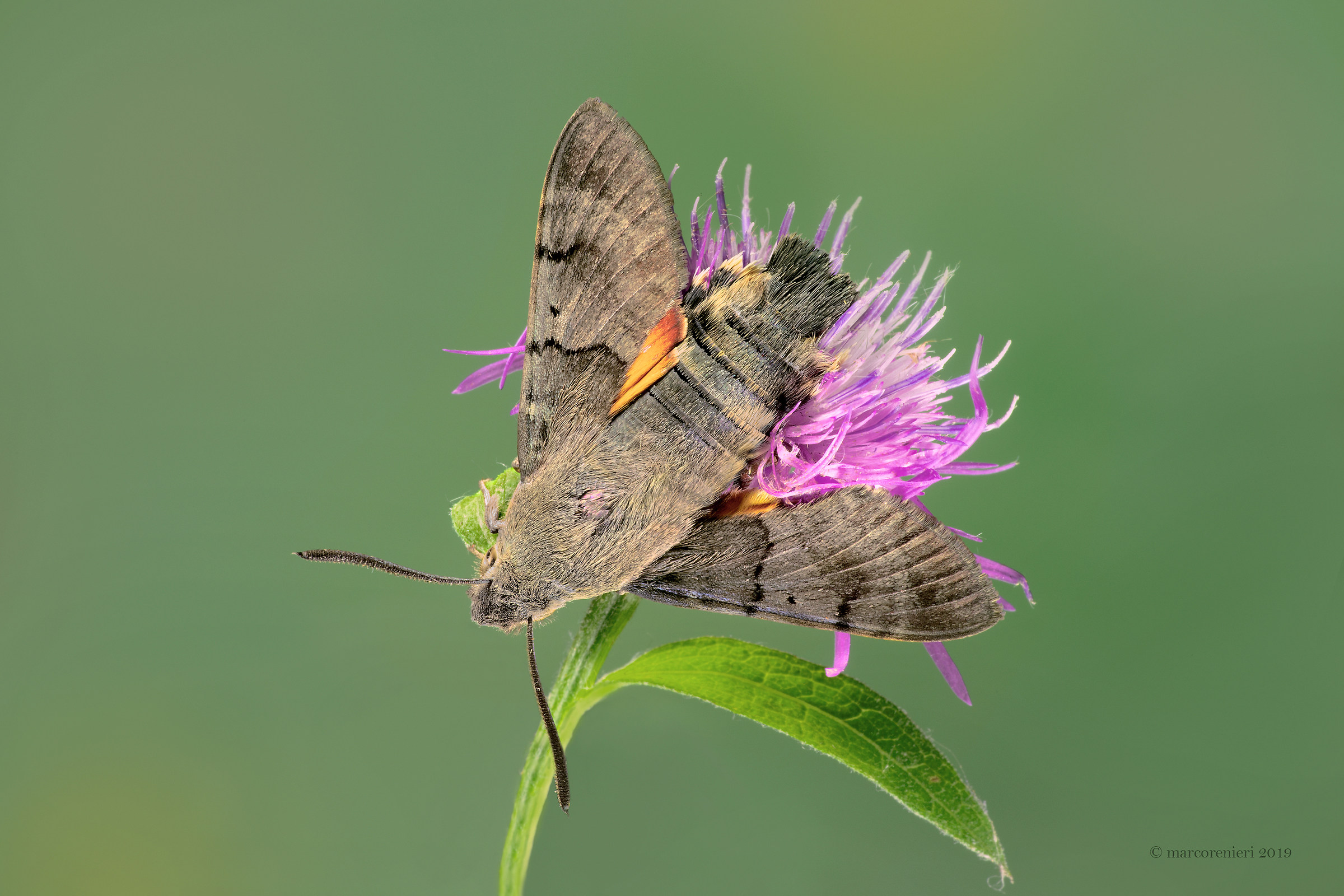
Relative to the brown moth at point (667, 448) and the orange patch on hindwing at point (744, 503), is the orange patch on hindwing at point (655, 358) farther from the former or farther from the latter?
the orange patch on hindwing at point (744, 503)

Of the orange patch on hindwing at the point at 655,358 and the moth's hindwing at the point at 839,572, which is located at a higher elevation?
the orange patch on hindwing at the point at 655,358

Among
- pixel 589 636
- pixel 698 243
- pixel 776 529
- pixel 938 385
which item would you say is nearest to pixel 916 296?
pixel 938 385

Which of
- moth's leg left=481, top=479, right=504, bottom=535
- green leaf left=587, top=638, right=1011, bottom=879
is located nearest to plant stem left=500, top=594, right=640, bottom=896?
green leaf left=587, top=638, right=1011, bottom=879

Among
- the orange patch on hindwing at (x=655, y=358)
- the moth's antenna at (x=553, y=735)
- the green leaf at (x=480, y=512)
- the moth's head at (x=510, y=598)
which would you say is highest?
the orange patch on hindwing at (x=655, y=358)

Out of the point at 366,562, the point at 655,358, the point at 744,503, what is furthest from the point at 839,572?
the point at 366,562

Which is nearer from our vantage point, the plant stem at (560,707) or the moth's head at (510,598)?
the moth's head at (510,598)

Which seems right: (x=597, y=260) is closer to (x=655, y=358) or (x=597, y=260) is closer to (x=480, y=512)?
(x=655, y=358)

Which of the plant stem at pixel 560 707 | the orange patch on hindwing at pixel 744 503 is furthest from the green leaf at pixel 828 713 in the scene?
the orange patch on hindwing at pixel 744 503
